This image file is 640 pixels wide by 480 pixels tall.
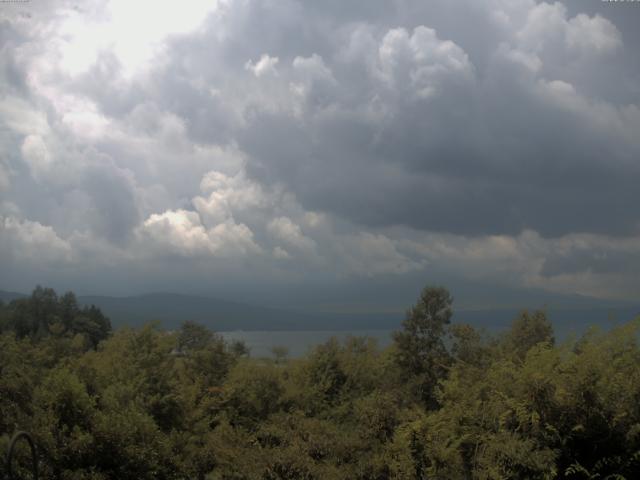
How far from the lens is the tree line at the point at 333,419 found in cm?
1217

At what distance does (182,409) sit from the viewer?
968 inches

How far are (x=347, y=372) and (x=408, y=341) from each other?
4298 mm

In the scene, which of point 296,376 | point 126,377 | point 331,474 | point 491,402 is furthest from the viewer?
point 296,376

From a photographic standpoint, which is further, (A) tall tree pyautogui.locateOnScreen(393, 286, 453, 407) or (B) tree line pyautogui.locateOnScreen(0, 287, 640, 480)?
(A) tall tree pyautogui.locateOnScreen(393, 286, 453, 407)

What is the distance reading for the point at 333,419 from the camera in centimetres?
3075

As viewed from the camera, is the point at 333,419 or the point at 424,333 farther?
the point at 424,333

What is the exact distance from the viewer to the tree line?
39.9 feet

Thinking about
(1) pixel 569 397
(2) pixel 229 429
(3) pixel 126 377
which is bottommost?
(2) pixel 229 429

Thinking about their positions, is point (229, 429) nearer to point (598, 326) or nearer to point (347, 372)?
point (347, 372)

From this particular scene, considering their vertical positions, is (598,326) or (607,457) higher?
(598,326)

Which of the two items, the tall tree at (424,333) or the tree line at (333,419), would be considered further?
the tall tree at (424,333)

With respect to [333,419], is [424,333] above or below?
above

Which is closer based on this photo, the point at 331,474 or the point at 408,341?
the point at 331,474

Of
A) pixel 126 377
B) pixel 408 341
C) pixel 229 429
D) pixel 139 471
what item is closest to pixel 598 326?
A: pixel 139 471
